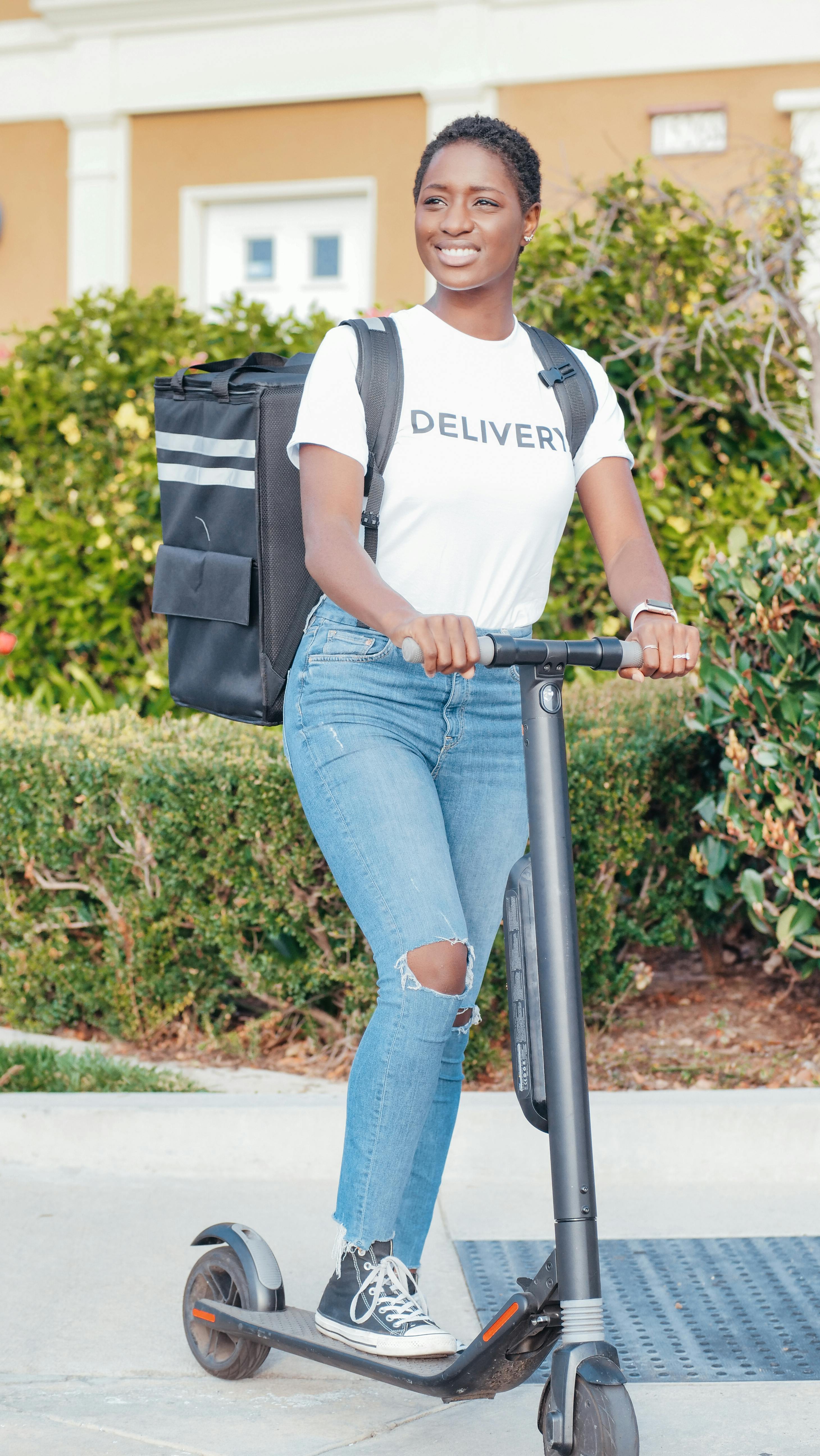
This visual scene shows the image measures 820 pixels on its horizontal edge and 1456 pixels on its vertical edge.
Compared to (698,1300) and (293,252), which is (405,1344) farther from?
(293,252)

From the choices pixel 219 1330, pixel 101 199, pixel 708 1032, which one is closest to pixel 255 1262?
pixel 219 1330

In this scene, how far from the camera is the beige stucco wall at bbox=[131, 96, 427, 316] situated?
9812 mm

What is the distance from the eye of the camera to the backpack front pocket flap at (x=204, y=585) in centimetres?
270

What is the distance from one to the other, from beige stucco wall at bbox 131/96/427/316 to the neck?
723 centimetres

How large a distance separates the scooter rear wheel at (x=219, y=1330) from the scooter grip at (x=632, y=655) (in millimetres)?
1258

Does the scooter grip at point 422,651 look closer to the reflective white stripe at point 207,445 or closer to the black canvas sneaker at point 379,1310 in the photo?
the reflective white stripe at point 207,445

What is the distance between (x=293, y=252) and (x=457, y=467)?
27.3ft

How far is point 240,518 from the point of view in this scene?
2738 mm

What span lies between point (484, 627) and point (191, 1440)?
1356 mm

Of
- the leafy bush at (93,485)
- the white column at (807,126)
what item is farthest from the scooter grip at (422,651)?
the white column at (807,126)

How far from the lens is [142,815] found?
14.2 ft

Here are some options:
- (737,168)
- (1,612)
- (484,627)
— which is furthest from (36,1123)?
(737,168)

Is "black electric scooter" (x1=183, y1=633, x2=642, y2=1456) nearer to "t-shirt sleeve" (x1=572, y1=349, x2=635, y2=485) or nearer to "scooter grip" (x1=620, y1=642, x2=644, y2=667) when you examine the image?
"scooter grip" (x1=620, y1=642, x2=644, y2=667)

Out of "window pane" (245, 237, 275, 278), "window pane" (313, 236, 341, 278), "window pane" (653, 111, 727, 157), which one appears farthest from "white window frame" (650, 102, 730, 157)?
"window pane" (245, 237, 275, 278)
